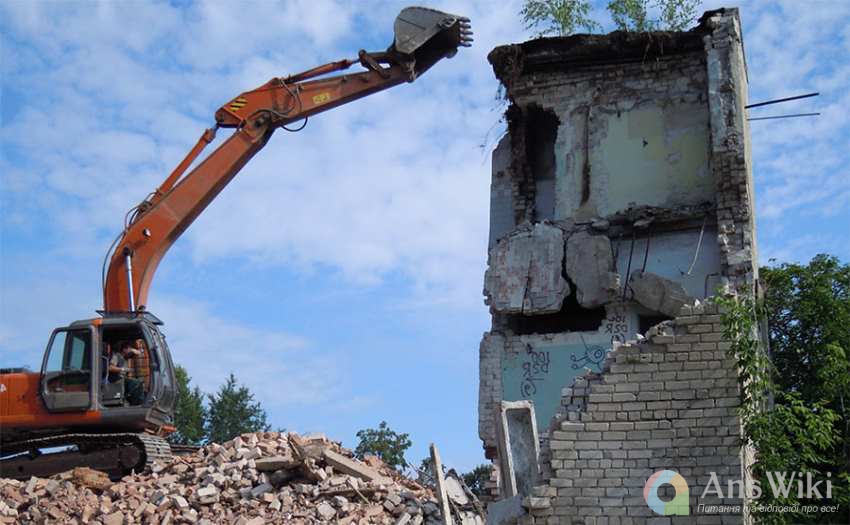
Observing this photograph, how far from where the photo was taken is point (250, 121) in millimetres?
14227

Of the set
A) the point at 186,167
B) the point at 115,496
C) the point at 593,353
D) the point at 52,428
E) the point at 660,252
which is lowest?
the point at 115,496

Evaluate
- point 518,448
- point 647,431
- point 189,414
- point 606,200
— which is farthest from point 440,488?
A: point 189,414

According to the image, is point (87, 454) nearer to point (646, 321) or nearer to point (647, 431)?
point (646, 321)

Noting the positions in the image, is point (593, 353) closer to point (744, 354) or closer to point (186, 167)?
point (186, 167)

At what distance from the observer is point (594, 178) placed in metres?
15.0

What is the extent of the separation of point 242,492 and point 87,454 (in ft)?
8.85

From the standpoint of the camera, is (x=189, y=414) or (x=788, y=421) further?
(x=189, y=414)

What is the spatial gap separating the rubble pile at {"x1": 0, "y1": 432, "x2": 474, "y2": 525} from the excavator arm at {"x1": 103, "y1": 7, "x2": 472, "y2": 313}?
2594mm

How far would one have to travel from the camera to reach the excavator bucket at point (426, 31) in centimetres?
1434

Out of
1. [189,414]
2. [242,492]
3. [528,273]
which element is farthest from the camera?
[189,414]

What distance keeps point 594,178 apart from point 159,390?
22.0ft

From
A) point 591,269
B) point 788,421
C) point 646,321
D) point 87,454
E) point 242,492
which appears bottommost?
point 242,492

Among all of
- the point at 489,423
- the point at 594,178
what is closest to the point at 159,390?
the point at 489,423

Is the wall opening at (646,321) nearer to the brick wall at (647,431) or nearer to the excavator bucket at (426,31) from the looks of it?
the excavator bucket at (426,31)
